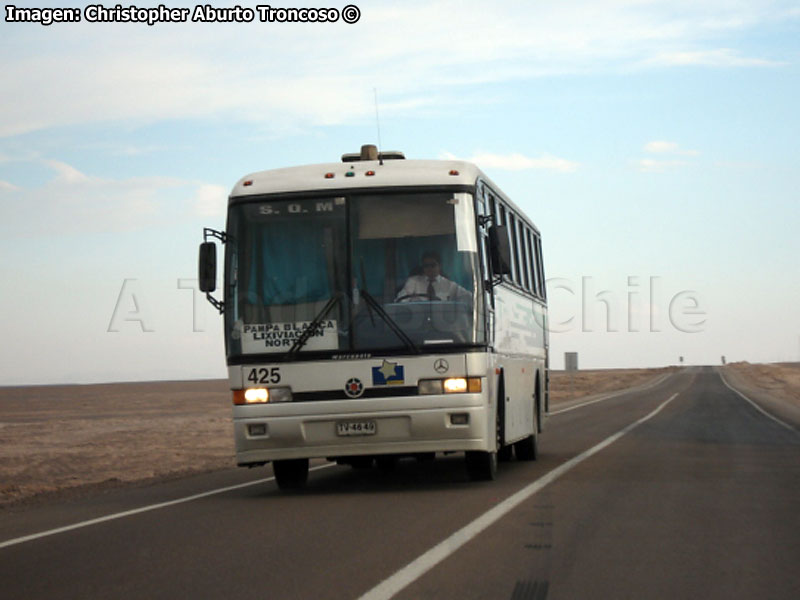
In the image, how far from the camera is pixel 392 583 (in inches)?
307

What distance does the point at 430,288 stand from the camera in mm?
13922

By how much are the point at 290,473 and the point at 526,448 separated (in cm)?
517

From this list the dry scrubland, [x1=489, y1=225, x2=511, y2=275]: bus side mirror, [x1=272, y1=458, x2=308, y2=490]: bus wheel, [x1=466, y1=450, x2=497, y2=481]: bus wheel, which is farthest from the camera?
the dry scrubland

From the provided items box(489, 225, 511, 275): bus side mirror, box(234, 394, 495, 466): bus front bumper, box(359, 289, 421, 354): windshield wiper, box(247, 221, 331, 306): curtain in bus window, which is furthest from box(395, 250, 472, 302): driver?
box(234, 394, 495, 466): bus front bumper

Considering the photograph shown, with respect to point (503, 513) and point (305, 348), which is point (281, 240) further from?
point (503, 513)

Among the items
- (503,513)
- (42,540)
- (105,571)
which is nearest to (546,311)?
(503,513)

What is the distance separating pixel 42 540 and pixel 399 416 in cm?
424

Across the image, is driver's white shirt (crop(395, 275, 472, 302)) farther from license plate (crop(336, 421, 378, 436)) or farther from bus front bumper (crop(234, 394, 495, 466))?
license plate (crop(336, 421, 378, 436))

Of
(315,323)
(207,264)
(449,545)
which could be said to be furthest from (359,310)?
(449,545)

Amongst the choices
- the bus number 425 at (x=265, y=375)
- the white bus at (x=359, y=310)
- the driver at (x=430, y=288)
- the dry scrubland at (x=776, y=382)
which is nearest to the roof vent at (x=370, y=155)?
the white bus at (x=359, y=310)

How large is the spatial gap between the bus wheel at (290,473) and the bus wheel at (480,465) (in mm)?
1909

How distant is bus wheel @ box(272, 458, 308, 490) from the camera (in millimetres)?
14848

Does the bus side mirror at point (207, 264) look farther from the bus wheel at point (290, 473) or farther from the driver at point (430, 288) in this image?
the bus wheel at point (290, 473)

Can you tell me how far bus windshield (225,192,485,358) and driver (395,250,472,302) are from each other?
0.4 inches
